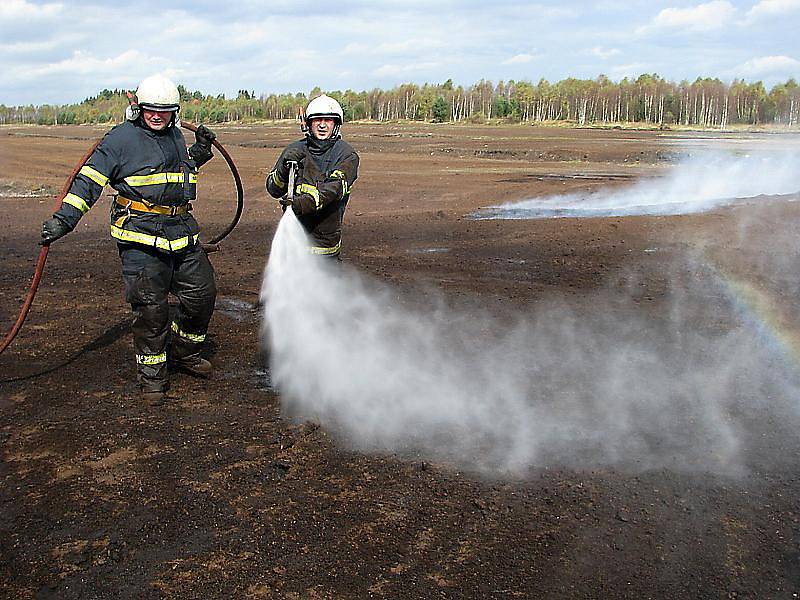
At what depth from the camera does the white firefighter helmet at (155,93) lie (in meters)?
5.35

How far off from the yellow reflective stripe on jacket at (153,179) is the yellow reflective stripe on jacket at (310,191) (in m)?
1.26

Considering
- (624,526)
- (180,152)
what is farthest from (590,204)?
(624,526)

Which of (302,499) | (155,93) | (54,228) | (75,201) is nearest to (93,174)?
(75,201)

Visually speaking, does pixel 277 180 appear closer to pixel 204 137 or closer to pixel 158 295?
pixel 204 137

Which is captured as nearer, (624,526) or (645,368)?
(624,526)

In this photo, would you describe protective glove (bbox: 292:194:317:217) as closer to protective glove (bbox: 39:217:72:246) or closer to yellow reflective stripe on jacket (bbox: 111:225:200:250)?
yellow reflective stripe on jacket (bbox: 111:225:200:250)

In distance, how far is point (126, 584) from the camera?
11.1ft

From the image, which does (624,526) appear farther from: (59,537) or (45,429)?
(45,429)

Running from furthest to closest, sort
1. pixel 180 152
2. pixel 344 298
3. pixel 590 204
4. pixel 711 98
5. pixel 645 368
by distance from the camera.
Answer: pixel 711 98
pixel 590 204
pixel 344 298
pixel 645 368
pixel 180 152

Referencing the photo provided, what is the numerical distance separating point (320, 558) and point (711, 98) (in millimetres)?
102993

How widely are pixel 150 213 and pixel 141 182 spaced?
0.77 feet

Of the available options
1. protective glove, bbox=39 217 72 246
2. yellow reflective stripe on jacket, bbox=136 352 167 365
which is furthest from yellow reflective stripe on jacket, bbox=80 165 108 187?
yellow reflective stripe on jacket, bbox=136 352 167 365

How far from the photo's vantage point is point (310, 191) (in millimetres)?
6578

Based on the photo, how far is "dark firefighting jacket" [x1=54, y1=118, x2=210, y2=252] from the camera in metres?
5.29
